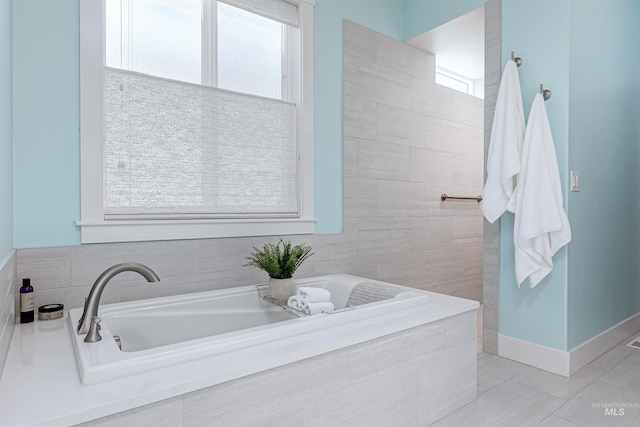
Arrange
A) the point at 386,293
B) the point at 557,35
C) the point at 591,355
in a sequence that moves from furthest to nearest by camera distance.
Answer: the point at 591,355 < the point at 557,35 < the point at 386,293

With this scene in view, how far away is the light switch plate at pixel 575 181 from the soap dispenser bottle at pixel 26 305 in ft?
9.34

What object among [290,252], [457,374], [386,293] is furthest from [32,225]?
[457,374]

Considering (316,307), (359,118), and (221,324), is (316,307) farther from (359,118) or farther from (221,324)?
(359,118)

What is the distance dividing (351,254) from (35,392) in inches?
82.5

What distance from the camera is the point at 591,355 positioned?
240cm

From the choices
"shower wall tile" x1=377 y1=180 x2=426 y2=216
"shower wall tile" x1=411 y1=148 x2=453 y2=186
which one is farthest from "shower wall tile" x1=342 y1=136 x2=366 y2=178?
"shower wall tile" x1=411 y1=148 x2=453 y2=186

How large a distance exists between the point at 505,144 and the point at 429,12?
140cm

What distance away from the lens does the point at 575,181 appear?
2271 millimetres

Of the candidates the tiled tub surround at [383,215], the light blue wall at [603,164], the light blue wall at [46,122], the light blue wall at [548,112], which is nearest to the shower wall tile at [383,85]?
the tiled tub surround at [383,215]

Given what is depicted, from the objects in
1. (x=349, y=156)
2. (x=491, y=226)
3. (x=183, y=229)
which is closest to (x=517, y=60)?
(x=491, y=226)

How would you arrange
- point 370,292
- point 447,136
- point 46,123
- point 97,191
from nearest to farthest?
point 46,123, point 97,191, point 370,292, point 447,136

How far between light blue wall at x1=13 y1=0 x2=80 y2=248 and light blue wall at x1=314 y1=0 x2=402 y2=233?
1.43 metres

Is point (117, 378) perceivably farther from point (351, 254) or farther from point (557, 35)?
point (557, 35)

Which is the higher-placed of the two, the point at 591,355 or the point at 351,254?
the point at 351,254
